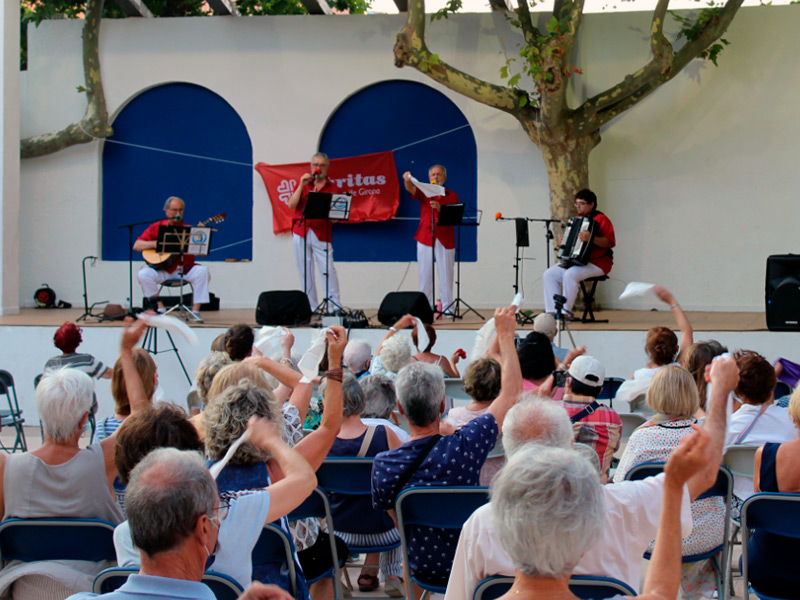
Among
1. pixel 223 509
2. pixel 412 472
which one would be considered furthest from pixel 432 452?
pixel 223 509

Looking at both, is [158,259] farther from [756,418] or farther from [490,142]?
[756,418]

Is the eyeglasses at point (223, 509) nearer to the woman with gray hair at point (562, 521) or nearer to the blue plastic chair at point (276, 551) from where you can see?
the blue plastic chair at point (276, 551)

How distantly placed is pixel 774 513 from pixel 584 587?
0.94 m

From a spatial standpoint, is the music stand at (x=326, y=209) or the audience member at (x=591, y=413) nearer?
the audience member at (x=591, y=413)

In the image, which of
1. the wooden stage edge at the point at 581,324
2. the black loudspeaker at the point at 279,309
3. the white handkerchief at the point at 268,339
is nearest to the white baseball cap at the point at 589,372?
the white handkerchief at the point at 268,339

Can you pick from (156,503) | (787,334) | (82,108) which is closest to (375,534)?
(156,503)

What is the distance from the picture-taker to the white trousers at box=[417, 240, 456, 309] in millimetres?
9531

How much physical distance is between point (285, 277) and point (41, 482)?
27.4 feet

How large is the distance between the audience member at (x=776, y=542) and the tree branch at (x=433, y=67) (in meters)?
7.01

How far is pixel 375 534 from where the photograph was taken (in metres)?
3.37

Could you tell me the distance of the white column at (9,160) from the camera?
31.5ft

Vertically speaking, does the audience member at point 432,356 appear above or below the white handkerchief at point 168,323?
below

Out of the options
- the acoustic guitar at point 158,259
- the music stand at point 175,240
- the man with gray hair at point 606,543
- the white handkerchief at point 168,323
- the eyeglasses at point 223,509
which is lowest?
the man with gray hair at point 606,543

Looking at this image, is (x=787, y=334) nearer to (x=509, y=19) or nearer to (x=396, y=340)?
(x=396, y=340)
